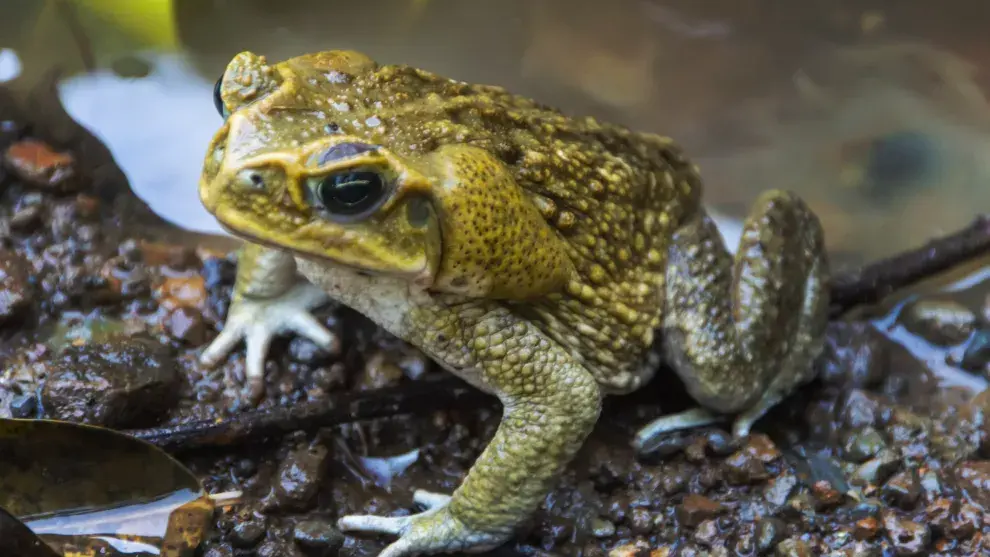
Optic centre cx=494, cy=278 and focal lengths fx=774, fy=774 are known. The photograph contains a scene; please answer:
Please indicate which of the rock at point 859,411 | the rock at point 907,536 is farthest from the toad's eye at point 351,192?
the rock at point 859,411

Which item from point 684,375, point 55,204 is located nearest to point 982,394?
point 684,375

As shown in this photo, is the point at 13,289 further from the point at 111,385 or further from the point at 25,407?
the point at 111,385

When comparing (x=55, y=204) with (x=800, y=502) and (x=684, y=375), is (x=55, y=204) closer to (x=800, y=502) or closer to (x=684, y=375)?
(x=684, y=375)

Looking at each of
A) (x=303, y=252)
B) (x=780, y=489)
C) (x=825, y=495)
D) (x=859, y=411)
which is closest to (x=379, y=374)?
(x=303, y=252)

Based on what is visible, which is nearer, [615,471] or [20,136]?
[615,471]

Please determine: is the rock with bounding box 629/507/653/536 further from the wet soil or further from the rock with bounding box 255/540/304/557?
the rock with bounding box 255/540/304/557

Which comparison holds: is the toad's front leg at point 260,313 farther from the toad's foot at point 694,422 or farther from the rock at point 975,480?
the rock at point 975,480
